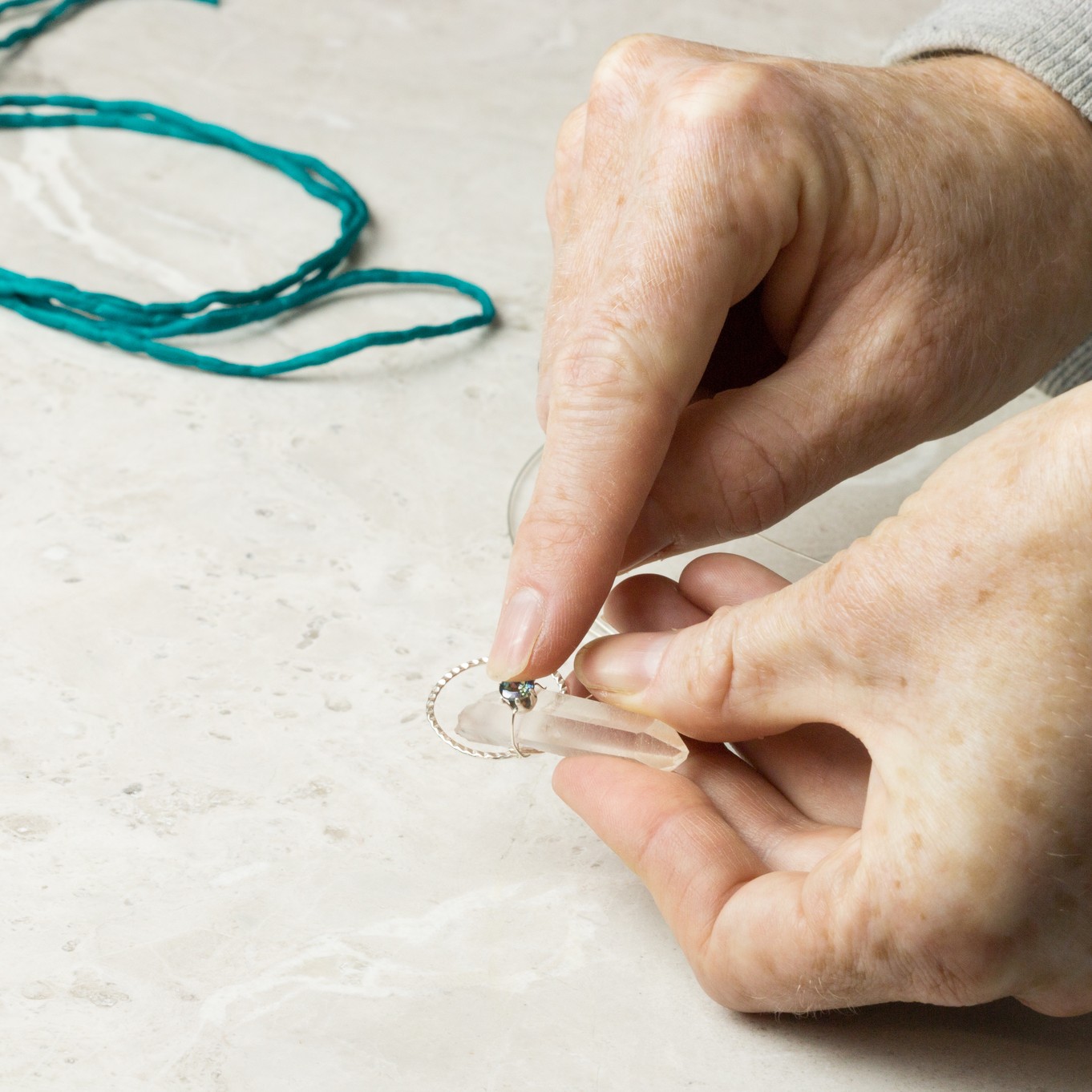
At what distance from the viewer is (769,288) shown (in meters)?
0.70

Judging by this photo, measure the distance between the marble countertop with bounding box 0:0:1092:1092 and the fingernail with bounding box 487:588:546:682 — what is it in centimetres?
9

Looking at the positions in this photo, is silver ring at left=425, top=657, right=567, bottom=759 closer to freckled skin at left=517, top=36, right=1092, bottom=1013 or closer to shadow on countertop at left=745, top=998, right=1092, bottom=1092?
freckled skin at left=517, top=36, right=1092, bottom=1013

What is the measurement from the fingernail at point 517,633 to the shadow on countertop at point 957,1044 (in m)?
0.21

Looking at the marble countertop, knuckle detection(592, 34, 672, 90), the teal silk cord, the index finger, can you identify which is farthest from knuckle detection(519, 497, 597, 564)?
the teal silk cord

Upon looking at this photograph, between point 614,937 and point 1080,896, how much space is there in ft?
0.75

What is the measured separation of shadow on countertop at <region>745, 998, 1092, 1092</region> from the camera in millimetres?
567

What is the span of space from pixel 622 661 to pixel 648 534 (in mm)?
→ 81

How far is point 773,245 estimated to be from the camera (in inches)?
25.8

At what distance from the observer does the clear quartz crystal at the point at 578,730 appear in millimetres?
656

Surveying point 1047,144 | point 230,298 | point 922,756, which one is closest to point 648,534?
point 922,756

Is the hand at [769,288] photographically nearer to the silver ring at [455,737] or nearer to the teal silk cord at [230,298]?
the silver ring at [455,737]

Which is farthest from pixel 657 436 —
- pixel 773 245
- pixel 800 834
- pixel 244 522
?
pixel 244 522

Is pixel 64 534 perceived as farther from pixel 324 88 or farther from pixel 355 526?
pixel 324 88

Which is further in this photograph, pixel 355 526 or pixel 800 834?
pixel 355 526
